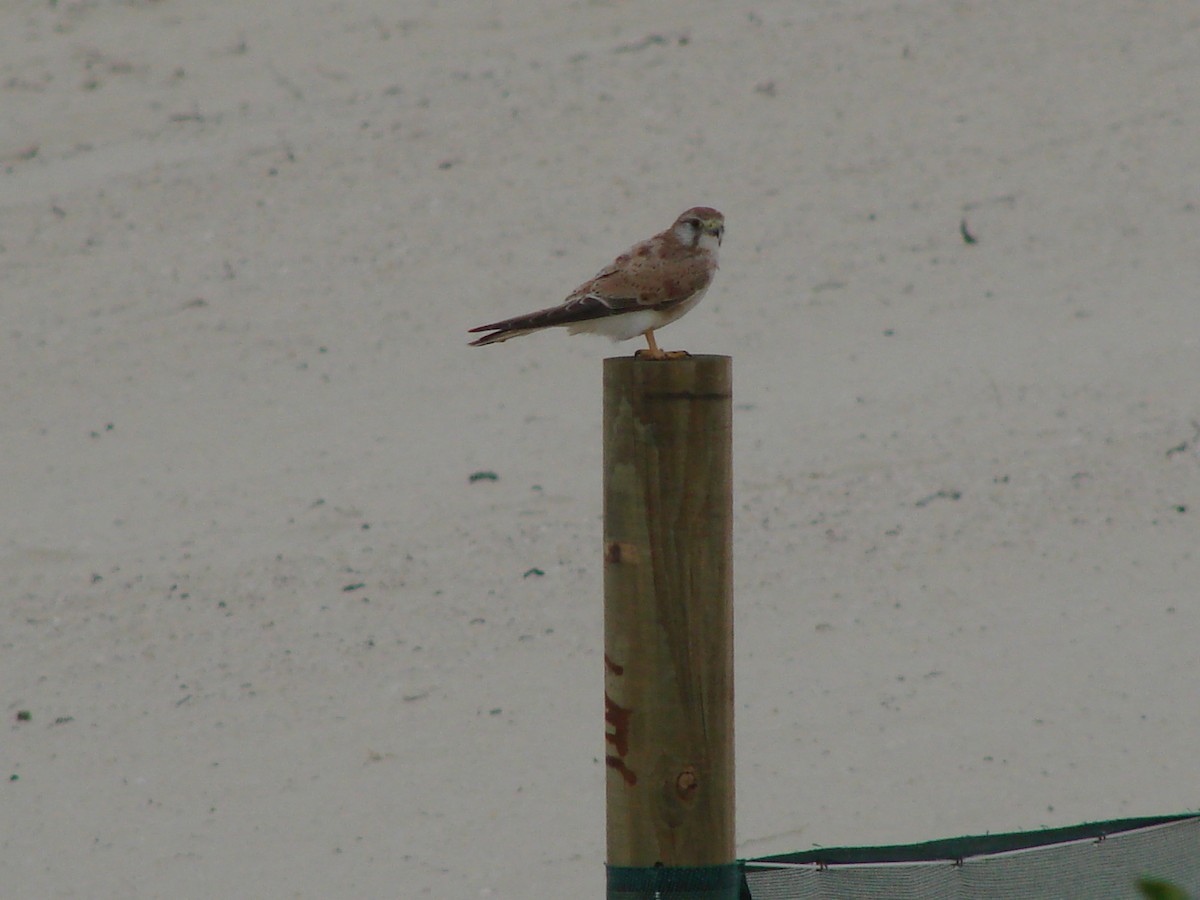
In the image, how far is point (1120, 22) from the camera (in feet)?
43.9

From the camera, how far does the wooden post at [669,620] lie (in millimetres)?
2670

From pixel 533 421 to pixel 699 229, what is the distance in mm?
4525

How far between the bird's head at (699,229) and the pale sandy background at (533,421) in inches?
72.9

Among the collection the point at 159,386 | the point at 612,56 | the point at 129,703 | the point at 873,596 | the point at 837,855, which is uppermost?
the point at 612,56

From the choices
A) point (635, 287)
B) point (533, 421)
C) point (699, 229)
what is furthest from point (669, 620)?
point (533, 421)

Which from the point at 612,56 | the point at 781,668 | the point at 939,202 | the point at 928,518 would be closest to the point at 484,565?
the point at 781,668

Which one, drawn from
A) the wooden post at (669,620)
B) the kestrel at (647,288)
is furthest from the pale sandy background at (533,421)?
the wooden post at (669,620)

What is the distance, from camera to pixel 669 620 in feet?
8.82

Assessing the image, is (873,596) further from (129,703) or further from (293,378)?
(293,378)

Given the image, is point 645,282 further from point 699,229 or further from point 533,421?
point 533,421

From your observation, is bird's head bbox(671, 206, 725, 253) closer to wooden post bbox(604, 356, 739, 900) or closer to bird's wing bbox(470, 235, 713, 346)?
bird's wing bbox(470, 235, 713, 346)

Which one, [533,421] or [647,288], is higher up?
[533,421]

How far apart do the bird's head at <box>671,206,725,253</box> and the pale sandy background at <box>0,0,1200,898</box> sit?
1.85 m

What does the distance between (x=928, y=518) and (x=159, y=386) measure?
15.2 feet
